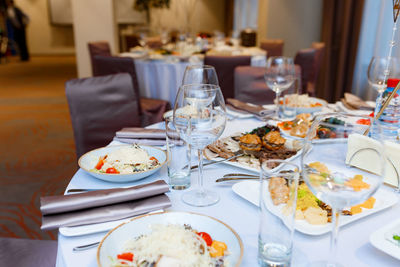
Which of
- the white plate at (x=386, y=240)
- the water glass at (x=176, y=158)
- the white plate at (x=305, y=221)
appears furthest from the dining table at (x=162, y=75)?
the white plate at (x=386, y=240)

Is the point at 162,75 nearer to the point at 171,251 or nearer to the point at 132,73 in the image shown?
the point at 132,73

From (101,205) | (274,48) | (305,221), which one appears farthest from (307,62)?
(101,205)

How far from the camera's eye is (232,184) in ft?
3.31

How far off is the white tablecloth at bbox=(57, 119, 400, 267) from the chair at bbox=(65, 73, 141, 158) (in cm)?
100

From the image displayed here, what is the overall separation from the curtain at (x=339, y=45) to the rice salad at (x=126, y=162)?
13.3 ft

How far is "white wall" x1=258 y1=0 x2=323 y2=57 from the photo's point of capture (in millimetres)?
5887

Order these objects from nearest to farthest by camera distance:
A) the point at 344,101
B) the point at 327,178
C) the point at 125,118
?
1. the point at 327,178
2. the point at 344,101
3. the point at 125,118

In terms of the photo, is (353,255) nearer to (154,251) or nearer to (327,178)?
(327,178)

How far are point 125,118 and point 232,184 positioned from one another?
3.98 ft

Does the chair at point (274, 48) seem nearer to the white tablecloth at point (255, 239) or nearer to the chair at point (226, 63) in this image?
the chair at point (226, 63)

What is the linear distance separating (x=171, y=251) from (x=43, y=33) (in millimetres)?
14764

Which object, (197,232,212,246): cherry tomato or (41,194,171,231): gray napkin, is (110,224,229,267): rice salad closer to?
(197,232,212,246): cherry tomato

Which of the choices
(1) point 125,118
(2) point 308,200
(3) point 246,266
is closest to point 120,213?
(3) point 246,266

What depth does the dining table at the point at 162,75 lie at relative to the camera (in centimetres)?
368
